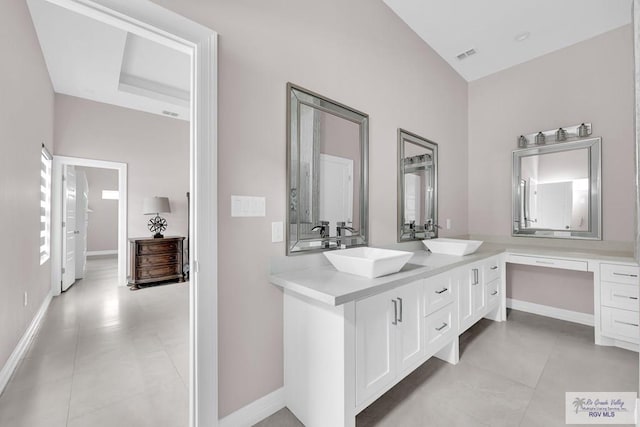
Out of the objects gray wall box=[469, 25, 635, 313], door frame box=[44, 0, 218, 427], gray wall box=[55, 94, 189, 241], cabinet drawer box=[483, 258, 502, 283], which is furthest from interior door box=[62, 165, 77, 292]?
gray wall box=[469, 25, 635, 313]

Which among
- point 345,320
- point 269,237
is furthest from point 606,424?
point 269,237

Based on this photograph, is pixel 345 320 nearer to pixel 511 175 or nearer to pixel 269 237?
pixel 269 237

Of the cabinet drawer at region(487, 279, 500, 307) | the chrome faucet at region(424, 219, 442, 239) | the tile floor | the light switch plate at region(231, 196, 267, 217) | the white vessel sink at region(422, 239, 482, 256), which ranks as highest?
the light switch plate at region(231, 196, 267, 217)

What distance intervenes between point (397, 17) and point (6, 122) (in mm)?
A: 3352

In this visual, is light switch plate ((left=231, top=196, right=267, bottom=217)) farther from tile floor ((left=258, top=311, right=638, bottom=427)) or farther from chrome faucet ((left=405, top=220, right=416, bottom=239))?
chrome faucet ((left=405, top=220, right=416, bottom=239))

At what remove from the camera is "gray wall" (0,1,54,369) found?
6.48 ft

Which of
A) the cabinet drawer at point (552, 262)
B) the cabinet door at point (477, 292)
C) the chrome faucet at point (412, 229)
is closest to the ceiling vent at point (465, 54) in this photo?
the chrome faucet at point (412, 229)

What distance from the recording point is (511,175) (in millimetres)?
3406

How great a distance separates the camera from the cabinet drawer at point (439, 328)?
1845mm

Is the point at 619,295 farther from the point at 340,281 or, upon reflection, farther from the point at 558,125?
the point at 340,281

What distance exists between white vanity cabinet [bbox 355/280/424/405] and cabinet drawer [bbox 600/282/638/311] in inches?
77.5

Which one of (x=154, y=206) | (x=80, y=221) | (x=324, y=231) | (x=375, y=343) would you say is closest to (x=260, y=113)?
(x=324, y=231)

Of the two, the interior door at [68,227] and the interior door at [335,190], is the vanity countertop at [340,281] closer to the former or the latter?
the interior door at [335,190]

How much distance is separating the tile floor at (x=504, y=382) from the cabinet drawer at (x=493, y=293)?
30 centimetres
